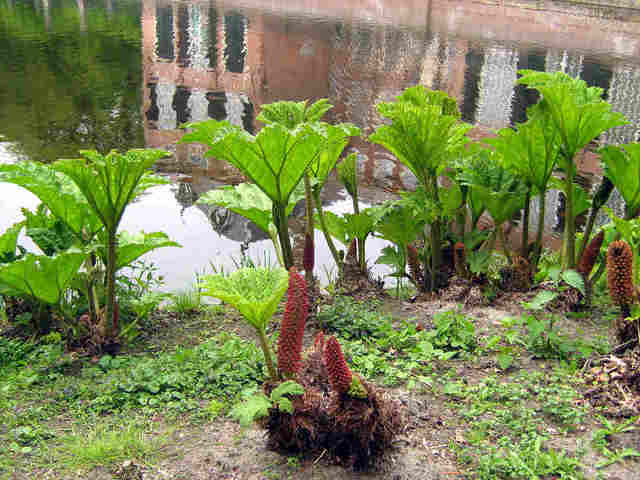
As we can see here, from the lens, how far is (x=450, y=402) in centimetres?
315

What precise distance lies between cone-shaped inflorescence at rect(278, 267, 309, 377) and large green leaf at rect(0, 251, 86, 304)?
1.57 meters

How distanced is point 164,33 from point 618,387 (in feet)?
63.1

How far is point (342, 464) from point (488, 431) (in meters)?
0.70

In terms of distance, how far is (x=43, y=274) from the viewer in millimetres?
3660

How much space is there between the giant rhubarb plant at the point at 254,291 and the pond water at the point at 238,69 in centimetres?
282

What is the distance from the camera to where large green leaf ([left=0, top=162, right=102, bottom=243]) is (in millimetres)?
3607

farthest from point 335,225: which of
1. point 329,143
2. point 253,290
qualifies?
point 253,290

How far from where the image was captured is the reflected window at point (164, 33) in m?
16.7

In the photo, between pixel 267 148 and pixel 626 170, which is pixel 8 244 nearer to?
pixel 267 148

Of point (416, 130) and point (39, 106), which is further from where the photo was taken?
point (39, 106)

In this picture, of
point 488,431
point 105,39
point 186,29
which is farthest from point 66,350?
point 186,29

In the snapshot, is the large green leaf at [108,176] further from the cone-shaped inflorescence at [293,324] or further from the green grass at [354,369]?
the cone-shaped inflorescence at [293,324]

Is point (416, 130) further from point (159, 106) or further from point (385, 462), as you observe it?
point (159, 106)

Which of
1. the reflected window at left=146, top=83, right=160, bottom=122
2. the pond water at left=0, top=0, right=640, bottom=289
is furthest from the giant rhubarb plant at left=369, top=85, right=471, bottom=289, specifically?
the reflected window at left=146, top=83, right=160, bottom=122
